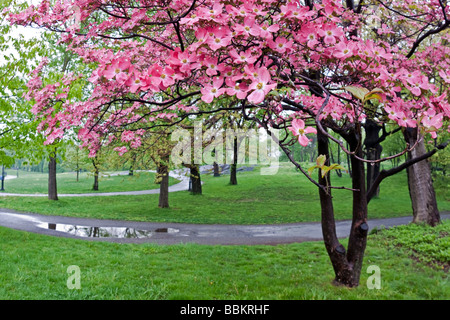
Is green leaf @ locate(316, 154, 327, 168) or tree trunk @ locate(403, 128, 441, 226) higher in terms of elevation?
green leaf @ locate(316, 154, 327, 168)

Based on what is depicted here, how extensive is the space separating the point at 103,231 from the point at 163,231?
2.05m

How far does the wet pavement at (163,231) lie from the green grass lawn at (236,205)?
1299mm

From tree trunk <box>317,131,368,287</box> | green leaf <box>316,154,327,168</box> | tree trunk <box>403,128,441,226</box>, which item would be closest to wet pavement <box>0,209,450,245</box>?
tree trunk <box>403,128,441,226</box>

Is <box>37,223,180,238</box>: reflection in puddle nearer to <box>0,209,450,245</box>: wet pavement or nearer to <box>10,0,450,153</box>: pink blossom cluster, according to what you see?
<box>0,209,450,245</box>: wet pavement

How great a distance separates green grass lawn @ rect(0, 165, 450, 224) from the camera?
1504 centimetres

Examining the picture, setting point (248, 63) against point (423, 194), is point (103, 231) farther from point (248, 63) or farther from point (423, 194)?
point (423, 194)

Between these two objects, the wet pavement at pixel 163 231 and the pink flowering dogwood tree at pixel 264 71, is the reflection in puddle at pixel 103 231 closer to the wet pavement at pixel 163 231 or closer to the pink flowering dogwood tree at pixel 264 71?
the wet pavement at pixel 163 231

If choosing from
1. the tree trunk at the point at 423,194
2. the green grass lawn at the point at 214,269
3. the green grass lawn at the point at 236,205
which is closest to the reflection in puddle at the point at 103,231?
the green grass lawn at the point at 214,269

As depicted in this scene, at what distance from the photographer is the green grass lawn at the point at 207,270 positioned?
14.4ft

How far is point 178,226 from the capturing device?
1222cm

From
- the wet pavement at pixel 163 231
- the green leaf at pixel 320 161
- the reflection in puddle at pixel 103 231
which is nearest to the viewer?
the green leaf at pixel 320 161

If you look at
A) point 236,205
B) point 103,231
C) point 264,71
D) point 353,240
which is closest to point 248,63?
point 264,71

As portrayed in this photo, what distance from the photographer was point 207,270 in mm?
5844
